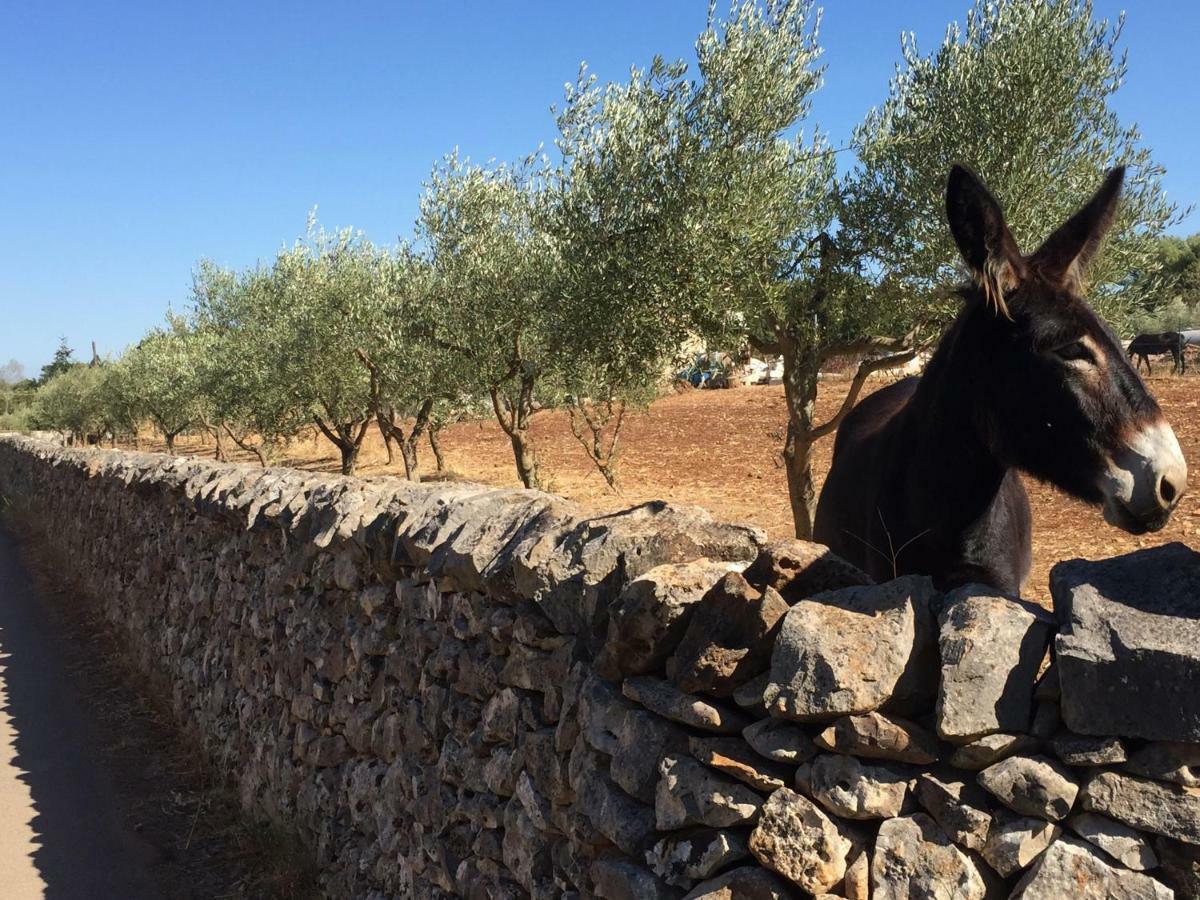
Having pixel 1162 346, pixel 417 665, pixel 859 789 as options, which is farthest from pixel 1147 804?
pixel 1162 346

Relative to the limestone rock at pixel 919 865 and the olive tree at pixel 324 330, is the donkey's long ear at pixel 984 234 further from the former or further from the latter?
the olive tree at pixel 324 330

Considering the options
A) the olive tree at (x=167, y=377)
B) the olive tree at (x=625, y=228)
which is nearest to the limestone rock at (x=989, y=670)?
the olive tree at (x=625, y=228)

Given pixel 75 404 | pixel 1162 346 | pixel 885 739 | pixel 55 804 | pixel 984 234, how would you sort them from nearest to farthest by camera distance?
1. pixel 885 739
2. pixel 984 234
3. pixel 55 804
4. pixel 1162 346
5. pixel 75 404

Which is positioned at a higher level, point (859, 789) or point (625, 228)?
point (625, 228)

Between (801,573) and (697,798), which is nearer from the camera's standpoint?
(697,798)

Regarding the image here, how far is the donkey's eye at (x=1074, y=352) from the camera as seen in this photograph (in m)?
3.39

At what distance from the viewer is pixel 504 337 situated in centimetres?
1544

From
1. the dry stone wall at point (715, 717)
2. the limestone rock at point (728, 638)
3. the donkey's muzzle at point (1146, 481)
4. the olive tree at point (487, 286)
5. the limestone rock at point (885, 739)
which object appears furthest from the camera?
the olive tree at point (487, 286)

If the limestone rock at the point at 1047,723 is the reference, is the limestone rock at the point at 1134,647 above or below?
above

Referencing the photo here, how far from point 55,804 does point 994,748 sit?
301 inches

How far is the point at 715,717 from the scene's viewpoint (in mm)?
2730

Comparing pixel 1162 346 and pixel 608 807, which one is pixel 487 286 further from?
pixel 1162 346

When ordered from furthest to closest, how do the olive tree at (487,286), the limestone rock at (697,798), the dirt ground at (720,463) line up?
the olive tree at (487,286), the dirt ground at (720,463), the limestone rock at (697,798)

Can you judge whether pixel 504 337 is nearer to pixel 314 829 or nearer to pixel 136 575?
pixel 136 575
